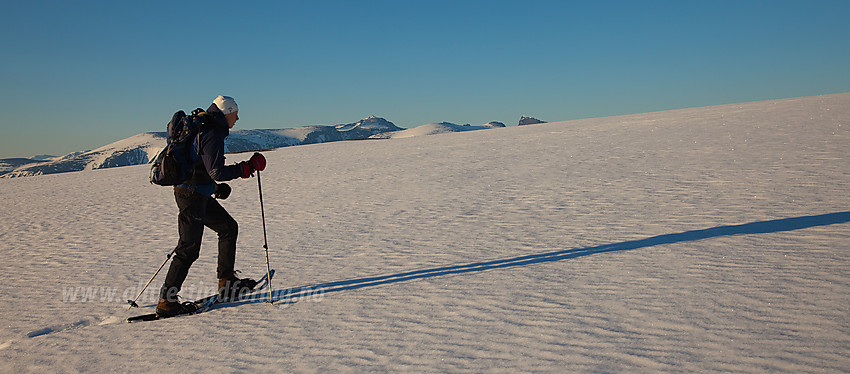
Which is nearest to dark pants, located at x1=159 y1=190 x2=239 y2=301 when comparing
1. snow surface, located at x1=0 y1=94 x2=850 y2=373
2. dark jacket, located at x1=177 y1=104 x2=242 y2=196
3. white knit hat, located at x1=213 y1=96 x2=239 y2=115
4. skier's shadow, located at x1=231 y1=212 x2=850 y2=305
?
dark jacket, located at x1=177 y1=104 x2=242 y2=196

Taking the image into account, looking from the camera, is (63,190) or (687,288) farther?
(63,190)

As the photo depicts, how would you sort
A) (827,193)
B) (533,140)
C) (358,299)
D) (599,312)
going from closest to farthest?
1. (599,312)
2. (358,299)
3. (827,193)
4. (533,140)

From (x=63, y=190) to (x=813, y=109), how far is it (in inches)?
1184

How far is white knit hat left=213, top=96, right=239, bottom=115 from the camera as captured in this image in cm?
437

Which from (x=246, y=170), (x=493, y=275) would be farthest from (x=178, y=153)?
(x=493, y=275)

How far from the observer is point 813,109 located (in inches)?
772

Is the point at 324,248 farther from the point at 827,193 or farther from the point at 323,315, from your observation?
the point at 827,193

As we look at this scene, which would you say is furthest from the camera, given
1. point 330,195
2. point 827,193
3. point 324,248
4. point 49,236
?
point 330,195

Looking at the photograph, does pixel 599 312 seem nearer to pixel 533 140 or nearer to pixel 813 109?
pixel 533 140

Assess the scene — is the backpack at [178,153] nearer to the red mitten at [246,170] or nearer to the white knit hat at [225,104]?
the white knit hat at [225,104]

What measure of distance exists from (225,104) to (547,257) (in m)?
4.12

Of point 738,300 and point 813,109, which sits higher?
point 813,109

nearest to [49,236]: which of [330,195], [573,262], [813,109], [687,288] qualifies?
[330,195]

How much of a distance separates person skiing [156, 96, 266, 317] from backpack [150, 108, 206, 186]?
0.19 ft
